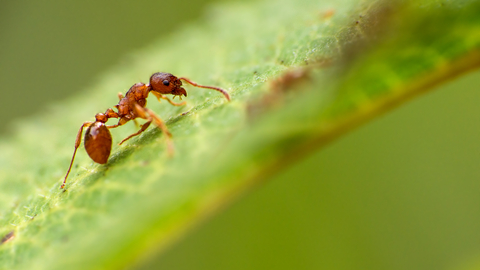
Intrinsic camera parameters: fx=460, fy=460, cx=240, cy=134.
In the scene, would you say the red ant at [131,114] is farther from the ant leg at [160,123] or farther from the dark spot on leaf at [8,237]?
the dark spot on leaf at [8,237]

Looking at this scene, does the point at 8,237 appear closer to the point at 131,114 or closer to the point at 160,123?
the point at 160,123

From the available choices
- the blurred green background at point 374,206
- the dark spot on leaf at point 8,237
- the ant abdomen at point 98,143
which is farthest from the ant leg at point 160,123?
the dark spot on leaf at point 8,237

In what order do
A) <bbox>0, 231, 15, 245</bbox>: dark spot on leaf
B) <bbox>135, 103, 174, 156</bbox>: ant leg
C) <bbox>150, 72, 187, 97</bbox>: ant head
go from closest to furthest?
<bbox>135, 103, 174, 156</bbox>: ant leg, <bbox>0, 231, 15, 245</bbox>: dark spot on leaf, <bbox>150, 72, 187, 97</bbox>: ant head

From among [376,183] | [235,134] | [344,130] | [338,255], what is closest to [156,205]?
[235,134]

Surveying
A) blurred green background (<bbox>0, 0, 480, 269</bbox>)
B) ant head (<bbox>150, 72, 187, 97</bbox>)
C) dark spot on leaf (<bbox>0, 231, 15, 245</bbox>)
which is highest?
ant head (<bbox>150, 72, 187, 97</bbox>)

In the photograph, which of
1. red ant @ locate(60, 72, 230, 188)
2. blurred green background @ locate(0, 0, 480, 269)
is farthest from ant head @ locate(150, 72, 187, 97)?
blurred green background @ locate(0, 0, 480, 269)

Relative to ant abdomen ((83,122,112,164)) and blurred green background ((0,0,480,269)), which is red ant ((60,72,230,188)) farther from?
blurred green background ((0,0,480,269))
